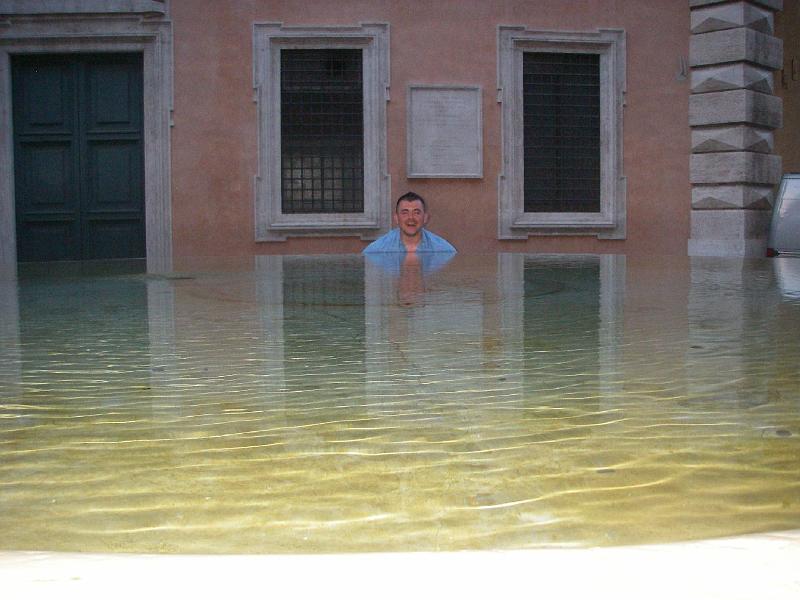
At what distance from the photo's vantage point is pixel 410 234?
9.85 metres

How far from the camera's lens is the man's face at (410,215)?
959 cm

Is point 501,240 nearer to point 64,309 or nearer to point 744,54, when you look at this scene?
point 744,54

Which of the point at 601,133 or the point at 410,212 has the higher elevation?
the point at 601,133

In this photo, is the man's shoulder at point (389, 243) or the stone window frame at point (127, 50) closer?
the man's shoulder at point (389, 243)

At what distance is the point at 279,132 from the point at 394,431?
13089mm

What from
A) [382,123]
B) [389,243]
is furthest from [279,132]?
[389,243]

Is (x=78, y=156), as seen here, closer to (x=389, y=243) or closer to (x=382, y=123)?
(x=382, y=123)

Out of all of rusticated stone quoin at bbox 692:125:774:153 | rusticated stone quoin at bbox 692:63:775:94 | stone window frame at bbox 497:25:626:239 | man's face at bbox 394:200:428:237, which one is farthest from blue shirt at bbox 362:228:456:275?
rusticated stone quoin at bbox 692:63:775:94

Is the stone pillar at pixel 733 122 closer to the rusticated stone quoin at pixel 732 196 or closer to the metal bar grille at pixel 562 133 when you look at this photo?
the rusticated stone quoin at pixel 732 196

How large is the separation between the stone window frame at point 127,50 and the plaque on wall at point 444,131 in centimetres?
330

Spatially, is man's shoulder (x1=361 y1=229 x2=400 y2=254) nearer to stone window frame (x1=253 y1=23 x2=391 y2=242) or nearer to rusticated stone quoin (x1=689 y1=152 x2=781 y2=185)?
stone window frame (x1=253 y1=23 x2=391 y2=242)

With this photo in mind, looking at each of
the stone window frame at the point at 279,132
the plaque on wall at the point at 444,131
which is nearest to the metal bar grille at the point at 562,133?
the plaque on wall at the point at 444,131

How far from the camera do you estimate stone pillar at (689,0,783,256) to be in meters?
13.9

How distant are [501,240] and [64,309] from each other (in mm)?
10922
